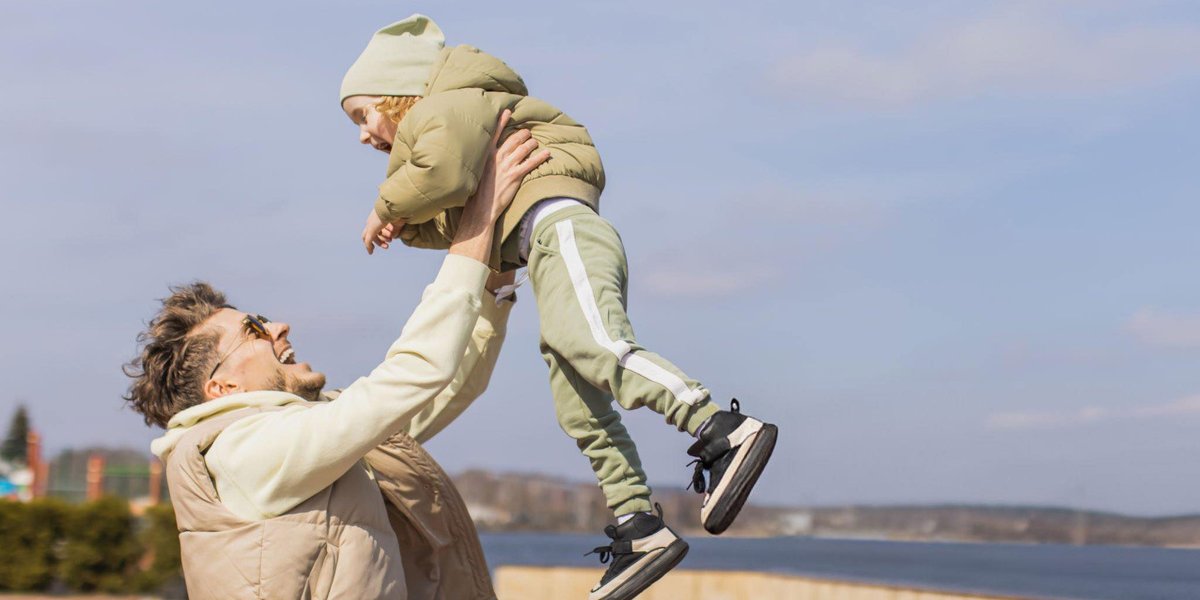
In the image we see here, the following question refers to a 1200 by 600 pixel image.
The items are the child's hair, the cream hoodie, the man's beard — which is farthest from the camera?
the man's beard

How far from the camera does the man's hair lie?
9.77 ft

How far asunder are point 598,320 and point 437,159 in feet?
1.54

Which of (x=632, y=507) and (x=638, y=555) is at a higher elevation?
(x=632, y=507)

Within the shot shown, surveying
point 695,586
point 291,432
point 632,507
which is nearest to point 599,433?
point 632,507

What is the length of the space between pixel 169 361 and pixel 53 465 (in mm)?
18019

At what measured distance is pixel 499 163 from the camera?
9.22 feet

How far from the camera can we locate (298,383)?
120 inches

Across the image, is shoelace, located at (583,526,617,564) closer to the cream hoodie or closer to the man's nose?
the cream hoodie

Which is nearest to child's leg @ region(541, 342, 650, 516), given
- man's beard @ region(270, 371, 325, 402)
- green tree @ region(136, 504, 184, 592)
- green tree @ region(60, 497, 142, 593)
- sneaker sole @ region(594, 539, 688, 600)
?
sneaker sole @ region(594, 539, 688, 600)

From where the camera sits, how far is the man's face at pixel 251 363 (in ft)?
9.76

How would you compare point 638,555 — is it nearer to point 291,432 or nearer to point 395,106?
point 291,432

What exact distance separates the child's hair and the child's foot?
3.34 feet

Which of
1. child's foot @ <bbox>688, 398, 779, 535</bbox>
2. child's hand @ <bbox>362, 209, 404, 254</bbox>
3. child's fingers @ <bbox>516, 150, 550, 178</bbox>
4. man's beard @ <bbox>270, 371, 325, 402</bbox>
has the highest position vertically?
child's fingers @ <bbox>516, 150, 550, 178</bbox>

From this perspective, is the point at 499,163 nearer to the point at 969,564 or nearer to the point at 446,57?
the point at 446,57
